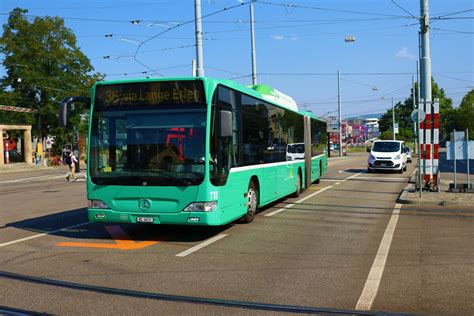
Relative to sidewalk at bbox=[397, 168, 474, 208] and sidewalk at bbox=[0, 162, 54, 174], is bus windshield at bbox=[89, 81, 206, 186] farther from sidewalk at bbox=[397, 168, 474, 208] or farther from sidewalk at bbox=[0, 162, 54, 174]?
sidewalk at bbox=[0, 162, 54, 174]

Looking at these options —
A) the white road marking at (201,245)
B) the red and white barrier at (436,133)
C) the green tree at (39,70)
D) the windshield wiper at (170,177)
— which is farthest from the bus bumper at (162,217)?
the green tree at (39,70)

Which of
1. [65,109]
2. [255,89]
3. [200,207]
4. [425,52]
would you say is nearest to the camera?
[200,207]

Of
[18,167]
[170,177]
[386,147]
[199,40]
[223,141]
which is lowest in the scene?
[18,167]

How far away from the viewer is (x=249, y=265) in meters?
7.00

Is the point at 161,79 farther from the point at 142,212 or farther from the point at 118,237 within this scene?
the point at 118,237

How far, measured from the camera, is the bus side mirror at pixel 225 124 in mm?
8461

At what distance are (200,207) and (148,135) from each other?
5.02ft

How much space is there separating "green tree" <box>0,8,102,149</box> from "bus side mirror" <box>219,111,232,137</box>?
53.7m

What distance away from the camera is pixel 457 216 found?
11.6m

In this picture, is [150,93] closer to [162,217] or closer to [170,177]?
[170,177]

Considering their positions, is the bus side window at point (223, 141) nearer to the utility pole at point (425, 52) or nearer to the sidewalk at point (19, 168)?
the utility pole at point (425, 52)

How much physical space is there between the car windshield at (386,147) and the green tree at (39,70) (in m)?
39.7

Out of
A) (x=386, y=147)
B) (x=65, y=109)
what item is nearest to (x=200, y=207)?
(x=65, y=109)

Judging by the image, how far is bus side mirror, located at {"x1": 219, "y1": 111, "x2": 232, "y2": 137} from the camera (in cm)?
846
